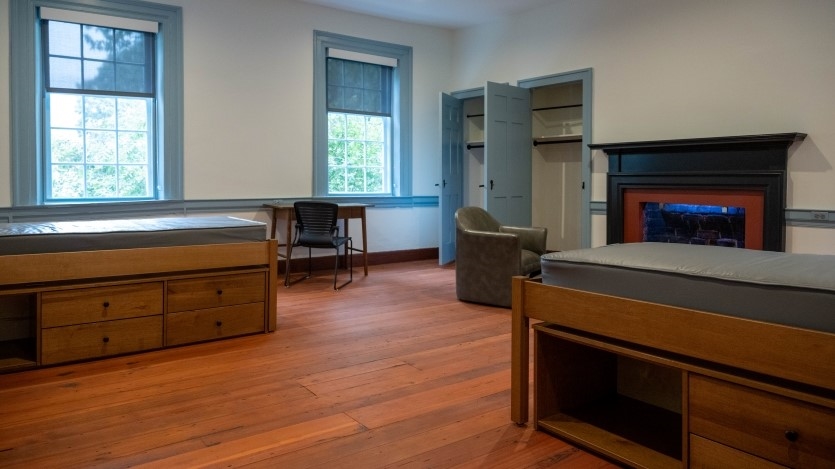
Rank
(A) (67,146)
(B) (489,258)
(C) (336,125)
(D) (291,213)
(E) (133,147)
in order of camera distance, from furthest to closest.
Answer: (C) (336,125) → (D) (291,213) → (E) (133,147) → (A) (67,146) → (B) (489,258)

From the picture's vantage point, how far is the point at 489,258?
190 inches

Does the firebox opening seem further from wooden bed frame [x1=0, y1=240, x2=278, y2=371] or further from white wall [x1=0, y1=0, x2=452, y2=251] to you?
wooden bed frame [x1=0, y1=240, x2=278, y2=371]

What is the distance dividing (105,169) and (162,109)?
74cm

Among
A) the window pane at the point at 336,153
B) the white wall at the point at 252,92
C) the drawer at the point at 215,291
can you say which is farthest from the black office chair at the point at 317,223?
the drawer at the point at 215,291

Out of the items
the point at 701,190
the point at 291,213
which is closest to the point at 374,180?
the point at 291,213

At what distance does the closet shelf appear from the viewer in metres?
6.66

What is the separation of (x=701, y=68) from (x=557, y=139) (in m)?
1.89

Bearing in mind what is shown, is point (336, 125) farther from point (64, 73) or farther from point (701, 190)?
point (701, 190)

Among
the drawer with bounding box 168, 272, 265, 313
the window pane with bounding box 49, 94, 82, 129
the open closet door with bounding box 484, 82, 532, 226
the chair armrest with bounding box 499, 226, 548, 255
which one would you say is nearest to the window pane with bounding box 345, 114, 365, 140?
the open closet door with bounding box 484, 82, 532, 226

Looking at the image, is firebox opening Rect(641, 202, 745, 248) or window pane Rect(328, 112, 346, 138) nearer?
firebox opening Rect(641, 202, 745, 248)

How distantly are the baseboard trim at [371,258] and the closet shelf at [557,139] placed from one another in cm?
186

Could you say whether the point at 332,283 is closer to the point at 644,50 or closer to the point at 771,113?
the point at 644,50

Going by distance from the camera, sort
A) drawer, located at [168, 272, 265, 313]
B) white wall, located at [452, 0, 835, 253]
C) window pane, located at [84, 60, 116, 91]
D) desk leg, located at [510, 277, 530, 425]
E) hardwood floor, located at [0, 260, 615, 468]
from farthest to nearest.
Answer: window pane, located at [84, 60, 116, 91] < white wall, located at [452, 0, 835, 253] < drawer, located at [168, 272, 265, 313] < desk leg, located at [510, 277, 530, 425] < hardwood floor, located at [0, 260, 615, 468]

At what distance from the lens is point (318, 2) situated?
640cm
